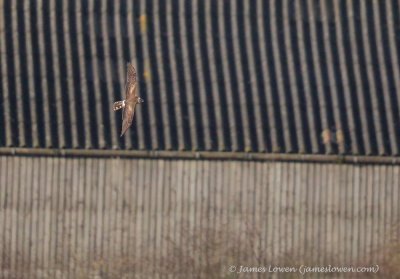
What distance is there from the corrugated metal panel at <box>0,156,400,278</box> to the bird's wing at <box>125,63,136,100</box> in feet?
2.60

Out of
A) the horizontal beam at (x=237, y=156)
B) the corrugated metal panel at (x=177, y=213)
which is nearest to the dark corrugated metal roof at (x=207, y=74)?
the horizontal beam at (x=237, y=156)

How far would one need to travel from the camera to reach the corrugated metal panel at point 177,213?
1050 centimetres

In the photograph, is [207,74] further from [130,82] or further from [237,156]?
[237,156]

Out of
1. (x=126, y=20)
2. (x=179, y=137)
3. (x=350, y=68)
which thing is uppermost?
(x=126, y=20)

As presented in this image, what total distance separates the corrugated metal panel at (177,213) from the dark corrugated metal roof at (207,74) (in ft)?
0.94

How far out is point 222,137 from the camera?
416 inches

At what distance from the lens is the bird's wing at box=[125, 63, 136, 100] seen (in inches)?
413

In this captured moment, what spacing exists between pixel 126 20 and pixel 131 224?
254 centimetres

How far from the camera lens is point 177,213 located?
10523mm

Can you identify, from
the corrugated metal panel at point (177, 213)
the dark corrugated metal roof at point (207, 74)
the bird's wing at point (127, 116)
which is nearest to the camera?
the bird's wing at point (127, 116)

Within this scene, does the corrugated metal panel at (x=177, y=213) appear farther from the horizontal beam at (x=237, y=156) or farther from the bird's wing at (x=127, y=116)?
the bird's wing at (x=127, y=116)

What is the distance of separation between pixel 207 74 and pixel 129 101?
1.03 m

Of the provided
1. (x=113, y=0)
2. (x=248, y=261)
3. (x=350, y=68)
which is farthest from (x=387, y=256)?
(x=113, y=0)

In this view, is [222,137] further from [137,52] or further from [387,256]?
[387,256]
